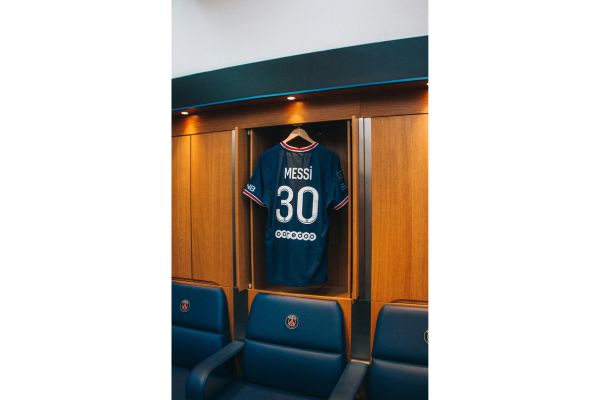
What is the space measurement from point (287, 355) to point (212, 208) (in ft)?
3.30

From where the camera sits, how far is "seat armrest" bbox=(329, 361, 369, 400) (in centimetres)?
128

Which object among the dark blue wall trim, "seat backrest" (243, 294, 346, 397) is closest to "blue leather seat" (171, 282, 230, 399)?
"seat backrest" (243, 294, 346, 397)

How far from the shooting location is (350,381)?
4.51 ft

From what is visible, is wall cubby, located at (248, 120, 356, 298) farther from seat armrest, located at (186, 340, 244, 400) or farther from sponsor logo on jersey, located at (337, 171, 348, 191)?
seat armrest, located at (186, 340, 244, 400)

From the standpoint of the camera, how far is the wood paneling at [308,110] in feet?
4.99

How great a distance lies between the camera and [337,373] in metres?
1.52

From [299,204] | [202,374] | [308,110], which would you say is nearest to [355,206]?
[299,204]

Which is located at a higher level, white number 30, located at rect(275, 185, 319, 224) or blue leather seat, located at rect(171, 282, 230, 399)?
white number 30, located at rect(275, 185, 319, 224)

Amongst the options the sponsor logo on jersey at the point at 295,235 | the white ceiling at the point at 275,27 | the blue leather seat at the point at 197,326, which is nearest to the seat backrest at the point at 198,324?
the blue leather seat at the point at 197,326

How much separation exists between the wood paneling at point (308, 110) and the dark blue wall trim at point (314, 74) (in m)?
0.11

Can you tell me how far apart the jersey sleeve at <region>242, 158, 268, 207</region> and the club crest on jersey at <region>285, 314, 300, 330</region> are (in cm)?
67

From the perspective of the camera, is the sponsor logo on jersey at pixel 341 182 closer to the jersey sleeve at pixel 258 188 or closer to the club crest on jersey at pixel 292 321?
the jersey sleeve at pixel 258 188
